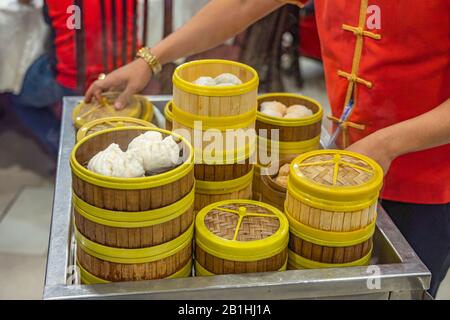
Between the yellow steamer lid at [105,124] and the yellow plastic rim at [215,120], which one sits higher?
the yellow plastic rim at [215,120]

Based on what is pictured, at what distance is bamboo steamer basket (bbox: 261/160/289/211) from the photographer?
3.89ft

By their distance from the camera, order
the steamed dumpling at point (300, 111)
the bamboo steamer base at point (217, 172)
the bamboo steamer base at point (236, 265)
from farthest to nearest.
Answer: the steamed dumpling at point (300, 111), the bamboo steamer base at point (217, 172), the bamboo steamer base at point (236, 265)

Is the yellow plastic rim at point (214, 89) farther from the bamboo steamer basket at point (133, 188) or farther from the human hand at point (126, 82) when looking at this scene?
the human hand at point (126, 82)

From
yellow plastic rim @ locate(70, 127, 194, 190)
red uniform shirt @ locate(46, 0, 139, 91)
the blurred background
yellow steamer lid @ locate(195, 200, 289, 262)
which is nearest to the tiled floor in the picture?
the blurred background

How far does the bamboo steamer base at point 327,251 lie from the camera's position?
1041mm

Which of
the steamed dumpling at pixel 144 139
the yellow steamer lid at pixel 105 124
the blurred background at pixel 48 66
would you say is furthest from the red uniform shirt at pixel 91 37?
the steamed dumpling at pixel 144 139

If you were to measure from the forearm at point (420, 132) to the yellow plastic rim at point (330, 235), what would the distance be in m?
0.19

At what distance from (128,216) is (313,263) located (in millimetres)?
351

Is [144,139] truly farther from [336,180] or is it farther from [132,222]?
[336,180]

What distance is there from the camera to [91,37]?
2268 millimetres

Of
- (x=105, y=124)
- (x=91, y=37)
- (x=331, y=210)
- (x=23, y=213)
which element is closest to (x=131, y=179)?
(x=331, y=210)

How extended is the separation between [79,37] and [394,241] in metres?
1.57

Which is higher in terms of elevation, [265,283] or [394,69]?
[394,69]
